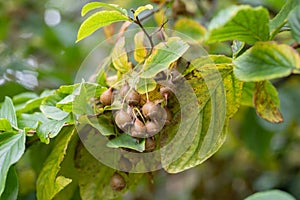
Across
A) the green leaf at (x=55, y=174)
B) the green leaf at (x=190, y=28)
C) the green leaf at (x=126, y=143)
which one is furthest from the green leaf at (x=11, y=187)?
the green leaf at (x=190, y=28)

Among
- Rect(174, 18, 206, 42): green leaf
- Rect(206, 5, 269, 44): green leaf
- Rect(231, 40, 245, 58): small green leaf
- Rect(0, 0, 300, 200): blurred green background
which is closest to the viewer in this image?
Rect(206, 5, 269, 44): green leaf

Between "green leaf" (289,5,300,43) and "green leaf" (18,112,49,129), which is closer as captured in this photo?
"green leaf" (289,5,300,43)

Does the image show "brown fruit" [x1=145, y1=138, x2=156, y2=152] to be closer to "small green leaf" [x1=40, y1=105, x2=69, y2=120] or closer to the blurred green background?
"small green leaf" [x1=40, y1=105, x2=69, y2=120]

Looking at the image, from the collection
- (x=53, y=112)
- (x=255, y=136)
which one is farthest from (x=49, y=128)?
(x=255, y=136)

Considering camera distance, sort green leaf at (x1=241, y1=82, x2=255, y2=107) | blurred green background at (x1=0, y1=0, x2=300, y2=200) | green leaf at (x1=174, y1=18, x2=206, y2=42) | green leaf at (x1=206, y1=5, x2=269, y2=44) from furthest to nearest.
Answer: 1. blurred green background at (x1=0, y1=0, x2=300, y2=200)
2. green leaf at (x1=174, y1=18, x2=206, y2=42)
3. green leaf at (x1=241, y1=82, x2=255, y2=107)
4. green leaf at (x1=206, y1=5, x2=269, y2=44)

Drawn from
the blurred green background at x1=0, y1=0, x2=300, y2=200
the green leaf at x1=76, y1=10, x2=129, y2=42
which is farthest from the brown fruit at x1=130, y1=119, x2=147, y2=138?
the blurred green background at x1=0, y1=0, x2=300, y2=200

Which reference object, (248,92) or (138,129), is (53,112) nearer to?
(138,129)
